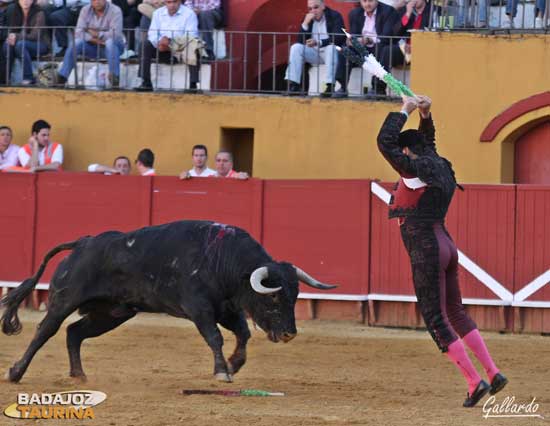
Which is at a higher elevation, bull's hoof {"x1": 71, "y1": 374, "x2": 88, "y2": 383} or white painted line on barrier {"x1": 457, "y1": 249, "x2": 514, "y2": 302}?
white painted line on barrier {"x1": 457, "y1": 249, "x2": 514, "y2": 302}

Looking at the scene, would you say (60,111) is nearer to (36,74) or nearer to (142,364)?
(36,74)

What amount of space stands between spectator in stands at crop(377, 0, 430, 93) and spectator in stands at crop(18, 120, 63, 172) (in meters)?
3.61

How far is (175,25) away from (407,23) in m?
2.59

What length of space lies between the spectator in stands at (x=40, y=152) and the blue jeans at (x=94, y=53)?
1020 millimetres

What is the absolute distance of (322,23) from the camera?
1549cm

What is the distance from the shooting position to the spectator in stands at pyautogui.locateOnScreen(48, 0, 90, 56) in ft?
53.9

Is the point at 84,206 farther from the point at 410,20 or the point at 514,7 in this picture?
the point at 514,7

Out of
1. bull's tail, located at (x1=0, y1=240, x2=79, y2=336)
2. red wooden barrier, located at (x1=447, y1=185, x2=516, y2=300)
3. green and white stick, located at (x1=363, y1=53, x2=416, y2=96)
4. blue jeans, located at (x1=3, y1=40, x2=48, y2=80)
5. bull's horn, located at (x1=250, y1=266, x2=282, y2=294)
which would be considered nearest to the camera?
green and white stick, located at (x1=363, y1=53, x2=416, y2=96)

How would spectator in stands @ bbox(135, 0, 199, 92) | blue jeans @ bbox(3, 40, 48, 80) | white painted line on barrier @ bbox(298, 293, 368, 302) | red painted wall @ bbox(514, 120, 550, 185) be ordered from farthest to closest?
blue jeans @ bbox(3, 40, 48, 80), spectator in stands @ bbox(135, 0, 199, 92), red painted wall @ bbox(514, 120, 550, 185), white painted line on barrier @ bbox(298, 293, 368, 302)

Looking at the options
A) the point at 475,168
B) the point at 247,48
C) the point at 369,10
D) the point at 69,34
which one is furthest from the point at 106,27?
the point at 475,168

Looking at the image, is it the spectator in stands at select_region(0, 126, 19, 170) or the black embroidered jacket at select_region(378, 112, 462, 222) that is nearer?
the black embroidered jacket at select_region(378, 112, 462, 222)

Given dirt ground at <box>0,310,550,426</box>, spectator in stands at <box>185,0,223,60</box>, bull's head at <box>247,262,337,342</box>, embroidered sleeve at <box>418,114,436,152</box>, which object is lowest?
dirt ground at <box>0,310,550,426</box>

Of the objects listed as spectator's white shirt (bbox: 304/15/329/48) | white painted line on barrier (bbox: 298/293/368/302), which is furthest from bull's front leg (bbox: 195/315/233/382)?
spectator's white shirt (bbox: 304/15/329/48)

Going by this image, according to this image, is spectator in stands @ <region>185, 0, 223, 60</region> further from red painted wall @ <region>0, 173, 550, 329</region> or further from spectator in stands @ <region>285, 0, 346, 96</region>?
red painted wall @ <region>0, 173, 550, 329</region>
